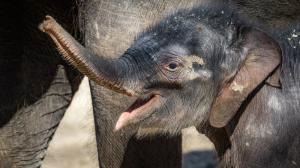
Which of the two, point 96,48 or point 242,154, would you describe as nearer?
point 242,154

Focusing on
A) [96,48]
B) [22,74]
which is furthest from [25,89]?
[96,48]

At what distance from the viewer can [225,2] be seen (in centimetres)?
382

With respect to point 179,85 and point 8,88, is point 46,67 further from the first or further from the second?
point 179,85

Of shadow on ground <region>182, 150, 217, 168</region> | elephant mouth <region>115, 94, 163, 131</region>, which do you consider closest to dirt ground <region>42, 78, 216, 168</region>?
shadow on ground <region>182, 150, 217, 168</region>

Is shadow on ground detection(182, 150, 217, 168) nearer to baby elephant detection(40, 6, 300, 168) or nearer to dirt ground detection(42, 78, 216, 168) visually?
dirt ground detection(42, 78, 216, 168)

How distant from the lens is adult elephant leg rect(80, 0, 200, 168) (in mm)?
3895

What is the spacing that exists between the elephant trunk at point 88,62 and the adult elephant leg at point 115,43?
49 cm

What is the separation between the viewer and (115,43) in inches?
154

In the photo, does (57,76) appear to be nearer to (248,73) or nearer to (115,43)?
(115,43)

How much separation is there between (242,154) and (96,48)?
0.58m

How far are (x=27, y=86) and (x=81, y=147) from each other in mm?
1224

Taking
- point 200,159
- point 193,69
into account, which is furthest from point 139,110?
point 200,159

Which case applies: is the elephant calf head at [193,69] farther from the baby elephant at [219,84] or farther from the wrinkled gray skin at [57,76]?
the wrinkled gray skin at [57,76]

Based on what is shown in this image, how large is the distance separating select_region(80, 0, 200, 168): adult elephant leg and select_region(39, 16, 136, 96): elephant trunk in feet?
1.62
